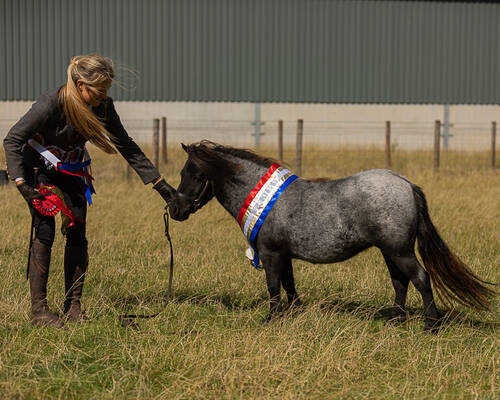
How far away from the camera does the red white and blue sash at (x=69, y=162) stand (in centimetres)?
467

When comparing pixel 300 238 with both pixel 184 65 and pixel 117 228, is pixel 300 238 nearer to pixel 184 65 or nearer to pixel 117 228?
pixel 117 228

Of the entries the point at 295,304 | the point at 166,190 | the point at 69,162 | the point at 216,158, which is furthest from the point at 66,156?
the point at 295,304

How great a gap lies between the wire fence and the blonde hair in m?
Result: 20.3

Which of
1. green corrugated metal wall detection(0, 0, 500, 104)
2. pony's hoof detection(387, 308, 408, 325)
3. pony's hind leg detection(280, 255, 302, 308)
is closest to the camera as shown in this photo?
pony's hoof detection(387, 308, 408, 325)

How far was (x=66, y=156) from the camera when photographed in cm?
479

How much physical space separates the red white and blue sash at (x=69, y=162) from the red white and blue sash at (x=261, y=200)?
46.0 inches

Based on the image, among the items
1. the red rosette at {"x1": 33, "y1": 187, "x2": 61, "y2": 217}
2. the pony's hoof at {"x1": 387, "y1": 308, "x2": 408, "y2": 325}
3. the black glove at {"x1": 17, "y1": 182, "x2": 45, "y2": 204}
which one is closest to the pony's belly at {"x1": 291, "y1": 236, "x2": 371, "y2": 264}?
the pony's hoof at {"x1": 387, "y1": 308, "x2": 408, "y2": 325}

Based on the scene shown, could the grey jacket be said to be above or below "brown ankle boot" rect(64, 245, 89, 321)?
above

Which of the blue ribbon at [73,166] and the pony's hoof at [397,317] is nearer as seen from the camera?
the blue ribbon at [73,166]

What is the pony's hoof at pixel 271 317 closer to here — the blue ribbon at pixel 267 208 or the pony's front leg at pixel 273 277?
the pony's front leg at pixel 273 277

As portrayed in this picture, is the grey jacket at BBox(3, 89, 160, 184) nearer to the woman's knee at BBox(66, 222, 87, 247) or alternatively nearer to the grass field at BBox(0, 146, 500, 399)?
the woman's knee at BBox(66, 222, 87, 247)

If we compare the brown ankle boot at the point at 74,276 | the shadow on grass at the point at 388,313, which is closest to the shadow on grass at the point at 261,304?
the shadow on grass at the point at 388,313

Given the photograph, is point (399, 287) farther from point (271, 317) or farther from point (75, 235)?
point (75, 235)

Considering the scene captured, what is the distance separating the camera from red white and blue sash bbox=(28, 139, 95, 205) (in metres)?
4.67
